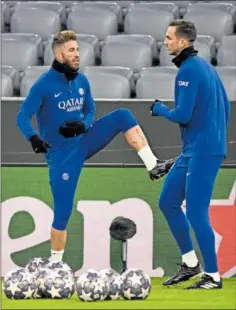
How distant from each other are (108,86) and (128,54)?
924 mm

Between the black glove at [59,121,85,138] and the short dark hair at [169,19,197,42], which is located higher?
the short dark hair at [169,19,197,42]

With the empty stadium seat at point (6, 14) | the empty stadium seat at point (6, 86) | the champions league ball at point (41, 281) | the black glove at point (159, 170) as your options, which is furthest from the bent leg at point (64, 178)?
the empty stadium seat at point (6, 14)

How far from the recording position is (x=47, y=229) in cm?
1078

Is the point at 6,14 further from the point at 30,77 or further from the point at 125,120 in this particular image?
the point at 125,120

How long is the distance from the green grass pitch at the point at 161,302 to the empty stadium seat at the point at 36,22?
4319 millimetres

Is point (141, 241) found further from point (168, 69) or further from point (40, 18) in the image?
point (40, 18)

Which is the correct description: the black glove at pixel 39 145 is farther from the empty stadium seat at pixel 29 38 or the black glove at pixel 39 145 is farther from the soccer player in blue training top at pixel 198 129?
the empty stadium seat at pixel 29 38

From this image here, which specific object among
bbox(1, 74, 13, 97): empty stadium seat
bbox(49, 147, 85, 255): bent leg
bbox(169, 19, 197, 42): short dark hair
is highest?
bbox(169, 19, 197, 42): short dark hair

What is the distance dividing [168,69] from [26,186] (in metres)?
1.64

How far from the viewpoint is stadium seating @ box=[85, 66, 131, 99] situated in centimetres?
1112

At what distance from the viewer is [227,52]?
463 inches

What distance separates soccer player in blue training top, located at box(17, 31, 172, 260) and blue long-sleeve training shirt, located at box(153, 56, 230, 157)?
379mm

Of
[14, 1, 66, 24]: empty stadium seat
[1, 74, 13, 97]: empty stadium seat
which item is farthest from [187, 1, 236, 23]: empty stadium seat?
[1, 74, 13, 97]: empty stadium seat

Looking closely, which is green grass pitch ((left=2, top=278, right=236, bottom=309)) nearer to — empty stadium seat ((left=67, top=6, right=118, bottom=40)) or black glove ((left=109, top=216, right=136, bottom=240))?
black glove ((left=109, top=216, right=136, bottom=240))
